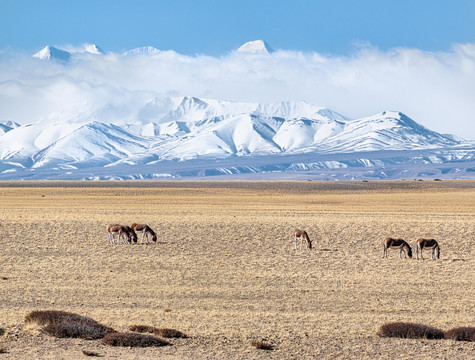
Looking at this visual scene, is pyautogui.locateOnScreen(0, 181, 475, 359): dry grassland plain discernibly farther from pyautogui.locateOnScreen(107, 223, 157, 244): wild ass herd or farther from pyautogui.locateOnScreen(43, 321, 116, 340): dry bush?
pyautogui.locateOnScreen(107, 223, 157, 244): wild ass herd

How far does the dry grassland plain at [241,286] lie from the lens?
16.1m

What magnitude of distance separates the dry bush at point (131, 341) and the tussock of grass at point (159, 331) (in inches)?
27.1

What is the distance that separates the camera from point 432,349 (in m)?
15.9

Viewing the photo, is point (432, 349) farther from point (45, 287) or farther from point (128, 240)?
point (128, 240)

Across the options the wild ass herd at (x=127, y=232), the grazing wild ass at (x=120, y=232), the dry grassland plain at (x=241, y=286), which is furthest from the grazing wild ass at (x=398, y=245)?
the grazing wild ass at (x=120, y=232)

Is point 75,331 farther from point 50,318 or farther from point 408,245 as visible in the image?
point 408,245

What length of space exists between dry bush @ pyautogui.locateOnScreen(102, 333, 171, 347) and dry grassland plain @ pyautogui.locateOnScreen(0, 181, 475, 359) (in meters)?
0.22

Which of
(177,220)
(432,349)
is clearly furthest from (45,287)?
(177,220)

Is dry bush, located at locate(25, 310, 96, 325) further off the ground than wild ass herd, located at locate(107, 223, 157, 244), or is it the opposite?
wild ass herd, located at locate(107, 223, 157, 244)

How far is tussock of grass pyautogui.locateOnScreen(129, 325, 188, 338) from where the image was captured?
16.7m

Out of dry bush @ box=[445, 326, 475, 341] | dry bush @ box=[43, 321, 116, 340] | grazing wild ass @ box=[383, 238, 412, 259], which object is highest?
grazing wild ass @ box=[383, 238, 412, 259]

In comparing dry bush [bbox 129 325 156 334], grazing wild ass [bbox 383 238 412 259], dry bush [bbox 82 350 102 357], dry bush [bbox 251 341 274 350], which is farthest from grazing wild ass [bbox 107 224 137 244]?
dry bush [bbox 82 350 102 357]

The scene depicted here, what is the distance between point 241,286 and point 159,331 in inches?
295

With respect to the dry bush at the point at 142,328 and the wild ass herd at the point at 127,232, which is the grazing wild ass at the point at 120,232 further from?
the dry bush at the point at 142,328
